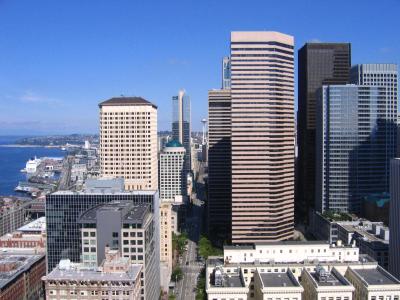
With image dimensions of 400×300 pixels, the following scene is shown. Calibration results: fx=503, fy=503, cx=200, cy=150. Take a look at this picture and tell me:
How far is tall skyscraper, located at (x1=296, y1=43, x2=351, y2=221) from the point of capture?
123 metres

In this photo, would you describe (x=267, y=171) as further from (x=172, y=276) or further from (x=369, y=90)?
(x=369, y=90)

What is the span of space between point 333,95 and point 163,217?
4544 centimetres

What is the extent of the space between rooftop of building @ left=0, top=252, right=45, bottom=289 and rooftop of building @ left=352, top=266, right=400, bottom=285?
40.4m

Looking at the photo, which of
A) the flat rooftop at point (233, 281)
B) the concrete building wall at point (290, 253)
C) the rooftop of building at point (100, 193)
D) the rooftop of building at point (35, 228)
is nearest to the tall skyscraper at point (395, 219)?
the concrete building wall at point (290, 253)

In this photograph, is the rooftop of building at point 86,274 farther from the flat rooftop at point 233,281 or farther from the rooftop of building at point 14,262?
the rooftop of building at point 14,262

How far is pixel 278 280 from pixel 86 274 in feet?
59.2

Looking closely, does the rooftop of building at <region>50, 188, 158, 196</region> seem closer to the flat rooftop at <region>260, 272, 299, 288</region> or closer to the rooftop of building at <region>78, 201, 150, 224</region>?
the rooftop of building at <region>78, 201, 150, 224</region>

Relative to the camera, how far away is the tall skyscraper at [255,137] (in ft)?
276

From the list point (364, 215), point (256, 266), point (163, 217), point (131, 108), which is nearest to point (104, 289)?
point (256, 266)

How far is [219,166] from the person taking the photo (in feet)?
364

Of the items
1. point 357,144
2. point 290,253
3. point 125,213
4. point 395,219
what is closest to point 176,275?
point 290,253

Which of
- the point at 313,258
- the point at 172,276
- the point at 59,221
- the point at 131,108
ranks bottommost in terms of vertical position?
the point at 172,276

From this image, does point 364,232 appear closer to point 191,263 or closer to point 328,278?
point 191,263

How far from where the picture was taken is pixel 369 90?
102m
